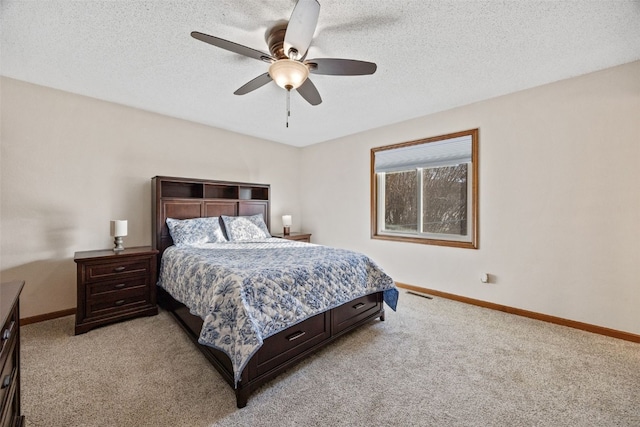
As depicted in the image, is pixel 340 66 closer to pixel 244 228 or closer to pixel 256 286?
pixel 256 286

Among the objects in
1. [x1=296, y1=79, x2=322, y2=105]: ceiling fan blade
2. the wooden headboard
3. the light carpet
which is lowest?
the light carpet

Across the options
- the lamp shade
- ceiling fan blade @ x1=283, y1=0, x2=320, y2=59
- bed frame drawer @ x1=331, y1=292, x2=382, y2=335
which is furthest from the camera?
the lamp shade

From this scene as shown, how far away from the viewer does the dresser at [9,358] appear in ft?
3.20

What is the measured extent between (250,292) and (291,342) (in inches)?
21.0

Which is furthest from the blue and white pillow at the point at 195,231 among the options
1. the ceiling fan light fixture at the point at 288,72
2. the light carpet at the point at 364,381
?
the ceiling fan light fixture at the point at 288,72

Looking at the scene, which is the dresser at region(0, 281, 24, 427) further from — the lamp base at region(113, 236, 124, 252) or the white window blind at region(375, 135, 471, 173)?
the white window blind at region(375, 135, 471, 173)

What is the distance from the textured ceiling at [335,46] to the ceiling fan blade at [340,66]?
222 mm

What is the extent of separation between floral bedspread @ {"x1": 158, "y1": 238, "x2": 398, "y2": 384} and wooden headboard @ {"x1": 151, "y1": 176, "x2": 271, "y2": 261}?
56 centimetres

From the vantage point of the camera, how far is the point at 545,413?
1.57 m

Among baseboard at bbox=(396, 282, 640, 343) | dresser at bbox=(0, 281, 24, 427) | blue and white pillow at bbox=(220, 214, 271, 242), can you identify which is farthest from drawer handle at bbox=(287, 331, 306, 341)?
baseboard at bbox=(396, 282, 640, 343)

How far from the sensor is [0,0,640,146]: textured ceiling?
5.73 feet

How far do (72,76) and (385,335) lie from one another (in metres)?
3.97

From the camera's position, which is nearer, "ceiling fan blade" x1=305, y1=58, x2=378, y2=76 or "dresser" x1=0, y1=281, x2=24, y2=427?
"dresser" x1=0, y1=281, x2=24, y2=427

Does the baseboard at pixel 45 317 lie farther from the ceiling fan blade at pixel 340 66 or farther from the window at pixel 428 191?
the window at pixel 428 191
